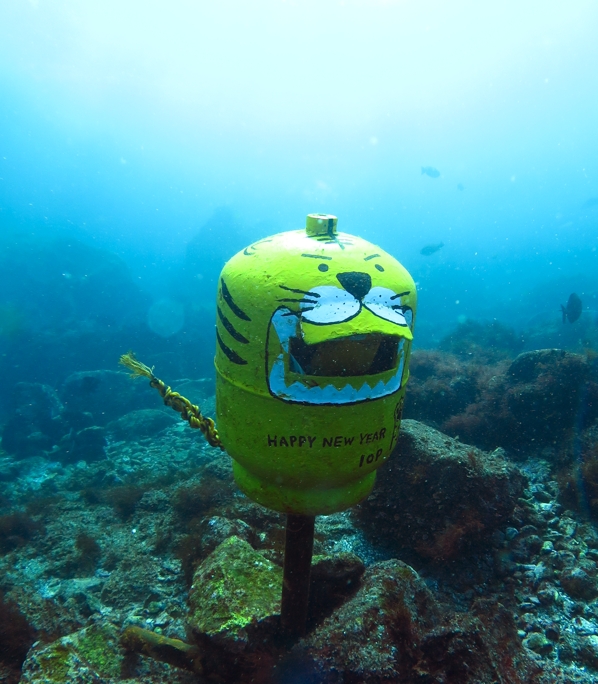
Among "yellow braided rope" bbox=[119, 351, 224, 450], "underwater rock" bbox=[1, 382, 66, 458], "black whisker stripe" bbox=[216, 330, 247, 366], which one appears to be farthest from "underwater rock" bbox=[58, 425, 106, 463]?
"black whisker stripe" bbox=[216, 330, 247, 366]

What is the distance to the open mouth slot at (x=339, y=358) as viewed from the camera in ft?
6.44

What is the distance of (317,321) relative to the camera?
178 centimetres

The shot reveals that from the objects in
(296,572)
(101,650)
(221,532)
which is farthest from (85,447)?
(296,572)

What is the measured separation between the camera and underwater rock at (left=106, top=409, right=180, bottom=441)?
39.5ft

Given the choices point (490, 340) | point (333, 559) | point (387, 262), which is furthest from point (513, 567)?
point (490, 340)

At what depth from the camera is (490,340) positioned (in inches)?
687

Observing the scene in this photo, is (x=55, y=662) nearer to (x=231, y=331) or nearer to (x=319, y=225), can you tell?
(x=231, y=331)

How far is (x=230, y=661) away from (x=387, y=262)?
262 cm

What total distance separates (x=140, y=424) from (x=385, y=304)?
1194 centimetres

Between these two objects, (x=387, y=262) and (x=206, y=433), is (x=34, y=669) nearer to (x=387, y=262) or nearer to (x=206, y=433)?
(x=206, y=433)

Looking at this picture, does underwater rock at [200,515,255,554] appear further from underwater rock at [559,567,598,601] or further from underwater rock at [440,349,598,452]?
underwater rock at [440,349,598,452]

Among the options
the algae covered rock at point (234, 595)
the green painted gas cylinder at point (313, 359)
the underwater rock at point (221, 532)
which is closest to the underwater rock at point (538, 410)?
the underwater rock at point (221, 532)

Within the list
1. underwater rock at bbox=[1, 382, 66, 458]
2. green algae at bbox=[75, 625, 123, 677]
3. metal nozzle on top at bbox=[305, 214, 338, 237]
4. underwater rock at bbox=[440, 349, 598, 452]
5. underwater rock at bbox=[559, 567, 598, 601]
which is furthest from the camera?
underwater rock at bbox=[1, 382, 66, 458]

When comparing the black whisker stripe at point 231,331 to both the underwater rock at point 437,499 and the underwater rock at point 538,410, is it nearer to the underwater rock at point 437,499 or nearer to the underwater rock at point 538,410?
the underwater rock at point 437,499
